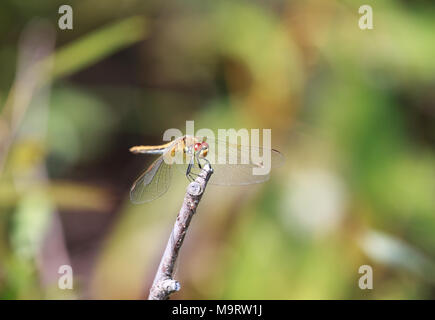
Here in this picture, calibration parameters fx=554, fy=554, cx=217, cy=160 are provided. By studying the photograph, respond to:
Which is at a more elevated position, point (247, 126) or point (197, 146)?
point (247, 126)

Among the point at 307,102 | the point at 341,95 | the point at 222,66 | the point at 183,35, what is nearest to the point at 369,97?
the point at 341,95

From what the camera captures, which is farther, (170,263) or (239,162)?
(239,162)

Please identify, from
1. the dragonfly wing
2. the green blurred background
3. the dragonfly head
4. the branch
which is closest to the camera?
the branch

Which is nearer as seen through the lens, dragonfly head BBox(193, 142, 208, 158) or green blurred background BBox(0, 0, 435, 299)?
dragonfly head BBox(193, 142, 208, 158)

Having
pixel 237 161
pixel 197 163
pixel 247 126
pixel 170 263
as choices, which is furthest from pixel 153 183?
pixel 247 126

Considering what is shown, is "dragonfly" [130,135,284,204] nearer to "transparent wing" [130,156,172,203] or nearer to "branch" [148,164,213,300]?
"transparent wing" [130,156,172,203]

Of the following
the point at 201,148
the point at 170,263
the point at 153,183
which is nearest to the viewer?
the point at 170,263

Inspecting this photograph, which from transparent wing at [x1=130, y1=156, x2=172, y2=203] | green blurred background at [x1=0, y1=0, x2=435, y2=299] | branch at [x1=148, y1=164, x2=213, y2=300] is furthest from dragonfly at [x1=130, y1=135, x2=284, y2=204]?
green blurred background at [x1=0, y1=0, x2=435, y2=299]

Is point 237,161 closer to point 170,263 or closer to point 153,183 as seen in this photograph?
point 153,183
